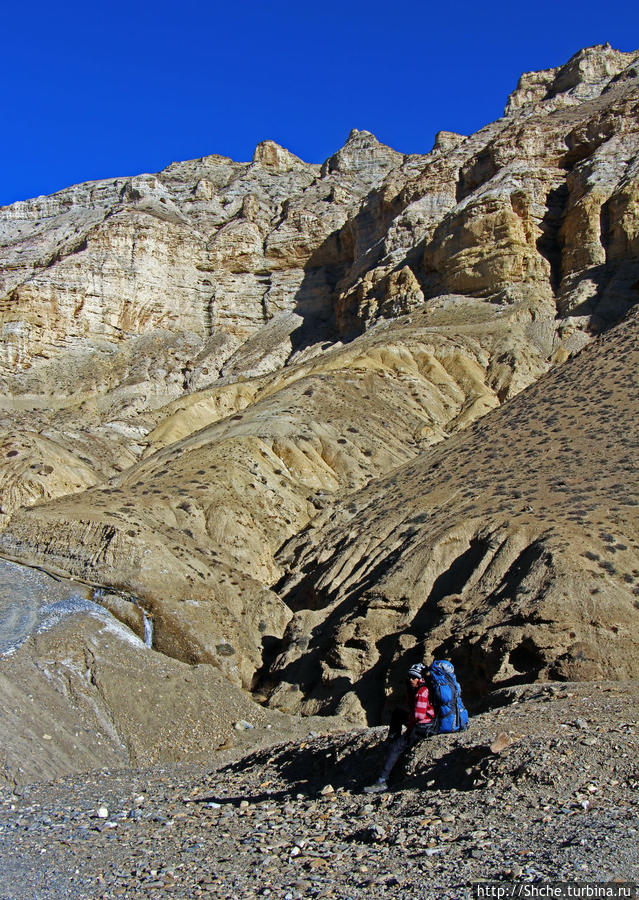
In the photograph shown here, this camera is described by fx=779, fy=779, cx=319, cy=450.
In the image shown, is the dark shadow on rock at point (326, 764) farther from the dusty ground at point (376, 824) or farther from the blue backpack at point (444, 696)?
the blue backpack at point (444, 696)

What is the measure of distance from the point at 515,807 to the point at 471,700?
10.3 metres

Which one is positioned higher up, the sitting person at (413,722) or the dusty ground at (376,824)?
the sitting person at (413,722)

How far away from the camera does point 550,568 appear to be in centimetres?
1870

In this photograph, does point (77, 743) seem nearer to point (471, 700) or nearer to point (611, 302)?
point (471, 700)

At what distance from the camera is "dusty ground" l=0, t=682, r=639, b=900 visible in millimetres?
6582

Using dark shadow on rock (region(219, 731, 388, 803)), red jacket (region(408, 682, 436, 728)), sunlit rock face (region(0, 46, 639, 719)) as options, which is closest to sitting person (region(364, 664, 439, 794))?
red jacket (region(408, 682, 436, 728))

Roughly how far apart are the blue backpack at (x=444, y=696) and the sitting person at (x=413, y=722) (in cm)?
8

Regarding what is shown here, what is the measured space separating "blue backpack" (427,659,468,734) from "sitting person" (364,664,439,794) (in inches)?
3.0

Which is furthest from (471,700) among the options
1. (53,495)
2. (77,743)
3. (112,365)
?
(112,365)

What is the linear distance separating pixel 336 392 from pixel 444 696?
1257 inches

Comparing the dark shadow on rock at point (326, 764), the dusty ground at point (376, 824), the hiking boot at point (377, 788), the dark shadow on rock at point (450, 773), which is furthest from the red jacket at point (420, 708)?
the dark shadow on rock at point (326, 764)

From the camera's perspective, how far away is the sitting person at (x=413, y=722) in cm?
939

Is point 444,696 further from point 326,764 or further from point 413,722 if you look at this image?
point 326,764

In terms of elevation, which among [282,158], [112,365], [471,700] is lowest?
[471,700]
